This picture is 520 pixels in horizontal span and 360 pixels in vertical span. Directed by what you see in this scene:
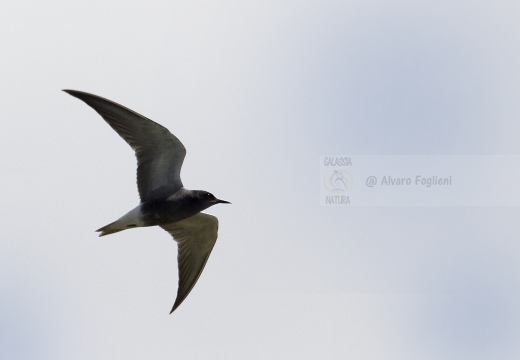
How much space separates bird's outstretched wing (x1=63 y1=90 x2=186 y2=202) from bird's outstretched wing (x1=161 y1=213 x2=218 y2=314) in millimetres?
933

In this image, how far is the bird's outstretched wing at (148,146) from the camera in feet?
36.5

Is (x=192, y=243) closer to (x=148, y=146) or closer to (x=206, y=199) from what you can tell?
(x=206, y=199)

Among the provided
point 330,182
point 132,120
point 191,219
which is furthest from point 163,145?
point 330,182

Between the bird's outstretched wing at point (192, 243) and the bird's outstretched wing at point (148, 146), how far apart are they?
93cm

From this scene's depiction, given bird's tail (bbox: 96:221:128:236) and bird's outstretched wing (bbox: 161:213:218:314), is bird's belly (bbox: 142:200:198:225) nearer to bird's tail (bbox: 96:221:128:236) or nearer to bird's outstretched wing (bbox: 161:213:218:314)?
bird's tail (bbox: 96:221:128:236)

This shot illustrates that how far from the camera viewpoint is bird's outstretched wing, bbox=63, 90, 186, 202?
11.1 m

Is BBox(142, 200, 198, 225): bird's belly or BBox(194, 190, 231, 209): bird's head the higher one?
BBox(194, 190, 231, 209): bird's head

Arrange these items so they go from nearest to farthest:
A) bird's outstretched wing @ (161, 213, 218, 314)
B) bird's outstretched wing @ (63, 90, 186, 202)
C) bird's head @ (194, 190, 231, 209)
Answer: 1. bird's outstretched wing @ (63, 90, 186, 202)
2. bird's head @ (194, 190, 231, 209)
3. bird's outstretched wing @ (161, 213, 218, 314)

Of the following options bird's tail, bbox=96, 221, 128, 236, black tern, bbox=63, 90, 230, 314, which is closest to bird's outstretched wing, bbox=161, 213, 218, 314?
black tern, bbox=63, 90, 230, 314

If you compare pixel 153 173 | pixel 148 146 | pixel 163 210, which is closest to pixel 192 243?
pixel 163 210

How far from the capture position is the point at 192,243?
1270 centimetres

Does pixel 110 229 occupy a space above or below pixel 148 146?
below

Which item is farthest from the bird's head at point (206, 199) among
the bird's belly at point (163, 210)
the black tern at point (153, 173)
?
the bird's belly at point (163, 210)

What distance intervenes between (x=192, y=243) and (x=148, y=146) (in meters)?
1.72
